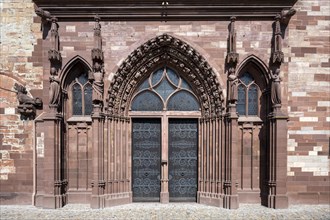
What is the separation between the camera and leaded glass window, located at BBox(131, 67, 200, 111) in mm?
9602

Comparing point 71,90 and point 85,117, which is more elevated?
point 71,90


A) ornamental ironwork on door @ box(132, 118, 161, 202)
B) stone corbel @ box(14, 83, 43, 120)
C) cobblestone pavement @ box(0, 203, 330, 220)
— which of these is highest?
stone corbel @ box(14, 83, 43, 120)

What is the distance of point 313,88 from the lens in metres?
9.06

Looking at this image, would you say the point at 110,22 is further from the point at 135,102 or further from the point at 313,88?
the point at 313,88

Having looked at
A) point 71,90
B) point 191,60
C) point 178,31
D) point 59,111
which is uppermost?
point 178,31

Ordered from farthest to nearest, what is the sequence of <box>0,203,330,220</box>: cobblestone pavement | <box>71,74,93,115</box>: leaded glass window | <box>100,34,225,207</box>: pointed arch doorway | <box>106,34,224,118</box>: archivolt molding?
<box>71,74,93,115</box>: leaded glass window → <box>100,34,225,207</box>: pointed arch doorway → <box>106,34,224,118</box>: archivolt molding → <box>0,203,330,220</box>: cobblestone pavement

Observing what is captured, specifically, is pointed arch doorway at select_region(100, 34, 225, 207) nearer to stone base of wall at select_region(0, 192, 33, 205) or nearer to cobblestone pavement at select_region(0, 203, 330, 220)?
cobblestone pavement at select_region(0, 203, 330, 220)

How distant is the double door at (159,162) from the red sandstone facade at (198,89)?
247 millimetres

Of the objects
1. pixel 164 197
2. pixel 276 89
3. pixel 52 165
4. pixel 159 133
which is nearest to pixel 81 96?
pixel 52 165

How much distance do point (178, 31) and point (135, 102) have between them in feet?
9.33

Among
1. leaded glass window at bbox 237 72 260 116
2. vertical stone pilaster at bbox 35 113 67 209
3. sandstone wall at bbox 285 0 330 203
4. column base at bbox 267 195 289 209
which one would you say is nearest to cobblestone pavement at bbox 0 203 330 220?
column base at bbox 267 195 289 209

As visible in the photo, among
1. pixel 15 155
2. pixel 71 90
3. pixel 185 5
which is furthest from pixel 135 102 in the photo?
pixel 15 155

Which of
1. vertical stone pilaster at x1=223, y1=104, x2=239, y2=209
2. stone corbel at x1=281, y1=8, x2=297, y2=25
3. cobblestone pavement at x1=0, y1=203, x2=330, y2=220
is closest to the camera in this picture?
cobblestone pavement at x1=0, y1=203, x2=330, y2=220

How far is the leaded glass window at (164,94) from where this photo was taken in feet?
31.5
